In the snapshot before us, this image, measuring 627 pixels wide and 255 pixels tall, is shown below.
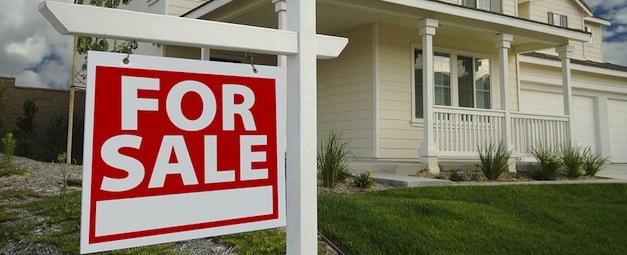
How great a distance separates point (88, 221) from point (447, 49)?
393 inches

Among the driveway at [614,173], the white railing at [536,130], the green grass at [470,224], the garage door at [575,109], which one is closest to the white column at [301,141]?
the green grass at [470,224]

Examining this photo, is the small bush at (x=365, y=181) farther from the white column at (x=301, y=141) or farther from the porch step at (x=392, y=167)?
the white column at (x=301, y=141)

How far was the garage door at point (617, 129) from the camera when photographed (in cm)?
1549

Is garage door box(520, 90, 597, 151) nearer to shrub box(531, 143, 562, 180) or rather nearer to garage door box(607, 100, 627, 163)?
garage door box(607, 100, 627, 163)

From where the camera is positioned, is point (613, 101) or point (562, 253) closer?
point (562, 253)

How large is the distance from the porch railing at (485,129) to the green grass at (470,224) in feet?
8.29

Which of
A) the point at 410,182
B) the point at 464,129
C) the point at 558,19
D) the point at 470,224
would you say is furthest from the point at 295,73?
the point at 558,19

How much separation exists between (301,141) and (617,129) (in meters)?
17.3

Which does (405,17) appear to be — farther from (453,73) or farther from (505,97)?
(505,97)

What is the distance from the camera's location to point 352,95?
9.77m

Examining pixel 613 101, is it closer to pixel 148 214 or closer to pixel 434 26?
pixel 434 26

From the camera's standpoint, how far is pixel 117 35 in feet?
5.11

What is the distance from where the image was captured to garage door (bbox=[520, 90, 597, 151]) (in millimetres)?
13375

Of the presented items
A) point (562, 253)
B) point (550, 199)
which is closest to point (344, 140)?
point (550, 199)
